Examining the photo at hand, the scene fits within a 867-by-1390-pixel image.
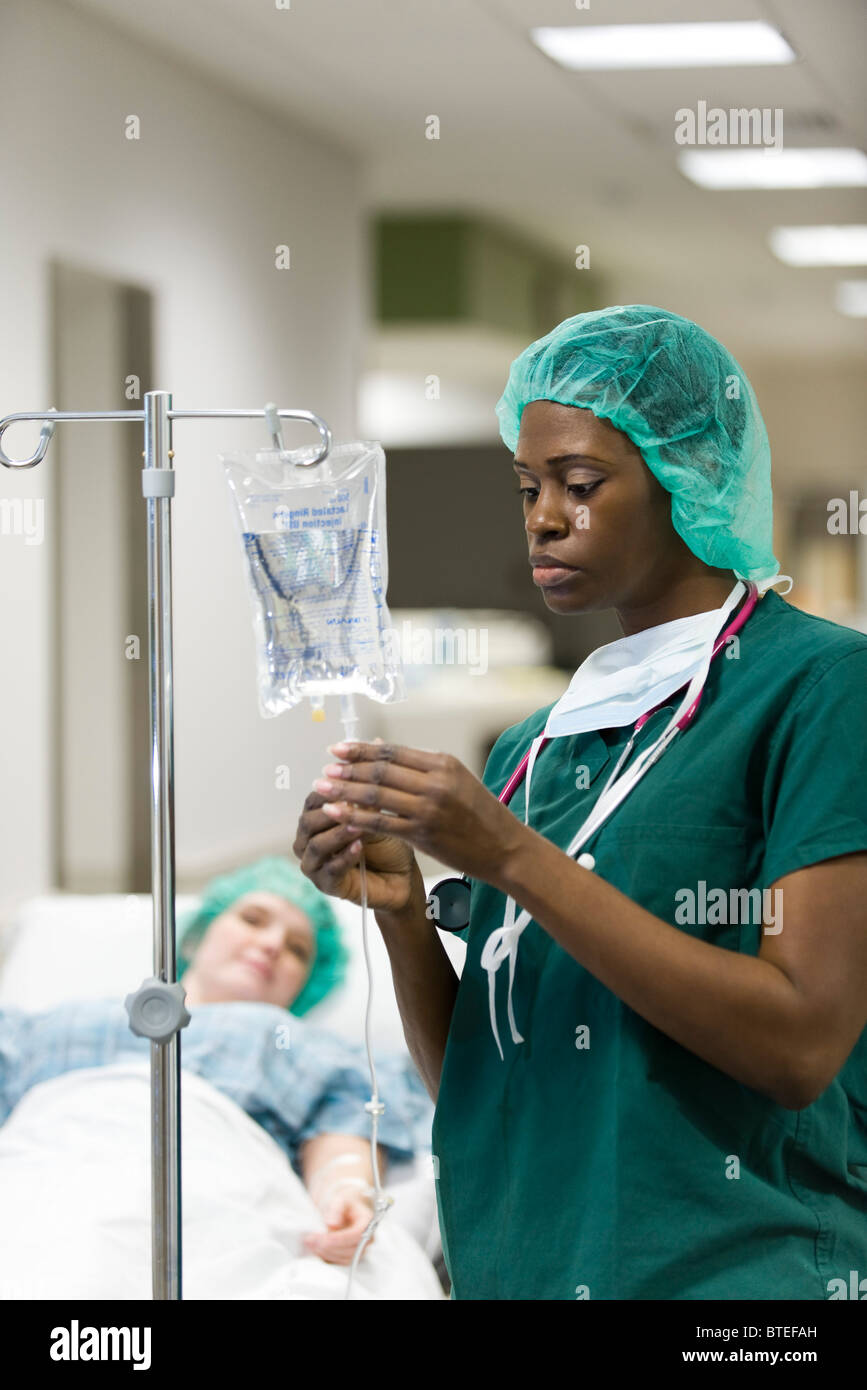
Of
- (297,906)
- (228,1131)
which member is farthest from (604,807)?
(297,906)

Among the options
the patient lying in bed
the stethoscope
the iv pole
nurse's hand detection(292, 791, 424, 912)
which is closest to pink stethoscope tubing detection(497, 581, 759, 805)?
the stethoscope

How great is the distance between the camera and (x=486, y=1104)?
3.57 feet

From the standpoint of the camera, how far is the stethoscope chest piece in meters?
1.14

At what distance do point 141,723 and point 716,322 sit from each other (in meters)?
4.87

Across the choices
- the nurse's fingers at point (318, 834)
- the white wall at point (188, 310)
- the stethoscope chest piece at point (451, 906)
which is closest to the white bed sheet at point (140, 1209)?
the stethoscope chest piece at point (451, 906)

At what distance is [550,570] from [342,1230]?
4.12 feet

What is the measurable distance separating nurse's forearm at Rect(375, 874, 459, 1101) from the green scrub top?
103 mm

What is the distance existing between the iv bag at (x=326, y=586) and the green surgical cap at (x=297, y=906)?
4.90 ft

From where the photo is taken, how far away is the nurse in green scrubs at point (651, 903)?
2.96ft

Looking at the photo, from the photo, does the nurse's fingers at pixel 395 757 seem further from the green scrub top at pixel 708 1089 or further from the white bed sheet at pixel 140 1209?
the white bed sheet at pixel 140 1209

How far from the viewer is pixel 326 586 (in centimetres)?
103

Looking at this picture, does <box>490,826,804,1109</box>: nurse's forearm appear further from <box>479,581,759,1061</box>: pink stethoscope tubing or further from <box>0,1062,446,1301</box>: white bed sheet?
<box>0,1062,446,1301</box>: white bed sheet
